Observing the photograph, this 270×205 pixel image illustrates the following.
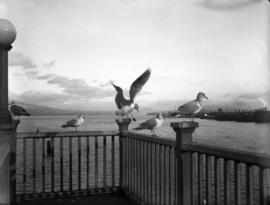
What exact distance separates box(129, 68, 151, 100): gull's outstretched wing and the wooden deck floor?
1285mm

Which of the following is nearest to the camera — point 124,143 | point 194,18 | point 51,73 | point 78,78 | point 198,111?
point 198,111

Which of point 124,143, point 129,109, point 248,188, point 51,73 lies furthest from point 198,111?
point 51,73

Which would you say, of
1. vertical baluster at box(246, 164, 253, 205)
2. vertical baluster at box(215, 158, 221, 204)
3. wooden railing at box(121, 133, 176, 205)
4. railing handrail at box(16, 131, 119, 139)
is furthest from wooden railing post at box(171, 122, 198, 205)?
railing handrail at box(16, 131, 119, 139)

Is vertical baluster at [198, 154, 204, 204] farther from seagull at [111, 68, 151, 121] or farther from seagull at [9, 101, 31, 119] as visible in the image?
seagull at [9, 101, 31, 119]

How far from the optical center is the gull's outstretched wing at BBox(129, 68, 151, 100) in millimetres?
4000

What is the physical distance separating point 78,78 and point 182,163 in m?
3.68

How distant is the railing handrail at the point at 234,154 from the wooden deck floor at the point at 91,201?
154 cm

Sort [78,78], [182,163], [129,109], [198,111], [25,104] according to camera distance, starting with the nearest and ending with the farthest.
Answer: [182,163] < [198,111] < [129,109] < [25,104] < [78,78]

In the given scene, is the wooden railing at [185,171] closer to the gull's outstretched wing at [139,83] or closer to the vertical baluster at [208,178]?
the vertical baluster at [208,178]

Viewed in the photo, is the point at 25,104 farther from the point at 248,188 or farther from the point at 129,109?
the point at 248,188

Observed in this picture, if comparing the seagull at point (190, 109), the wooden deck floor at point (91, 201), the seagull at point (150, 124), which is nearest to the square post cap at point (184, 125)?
the seagull at point (190, 109)

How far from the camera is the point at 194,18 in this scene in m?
4.68

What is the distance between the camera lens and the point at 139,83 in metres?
4.02

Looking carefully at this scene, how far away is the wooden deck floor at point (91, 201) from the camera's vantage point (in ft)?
10.7
